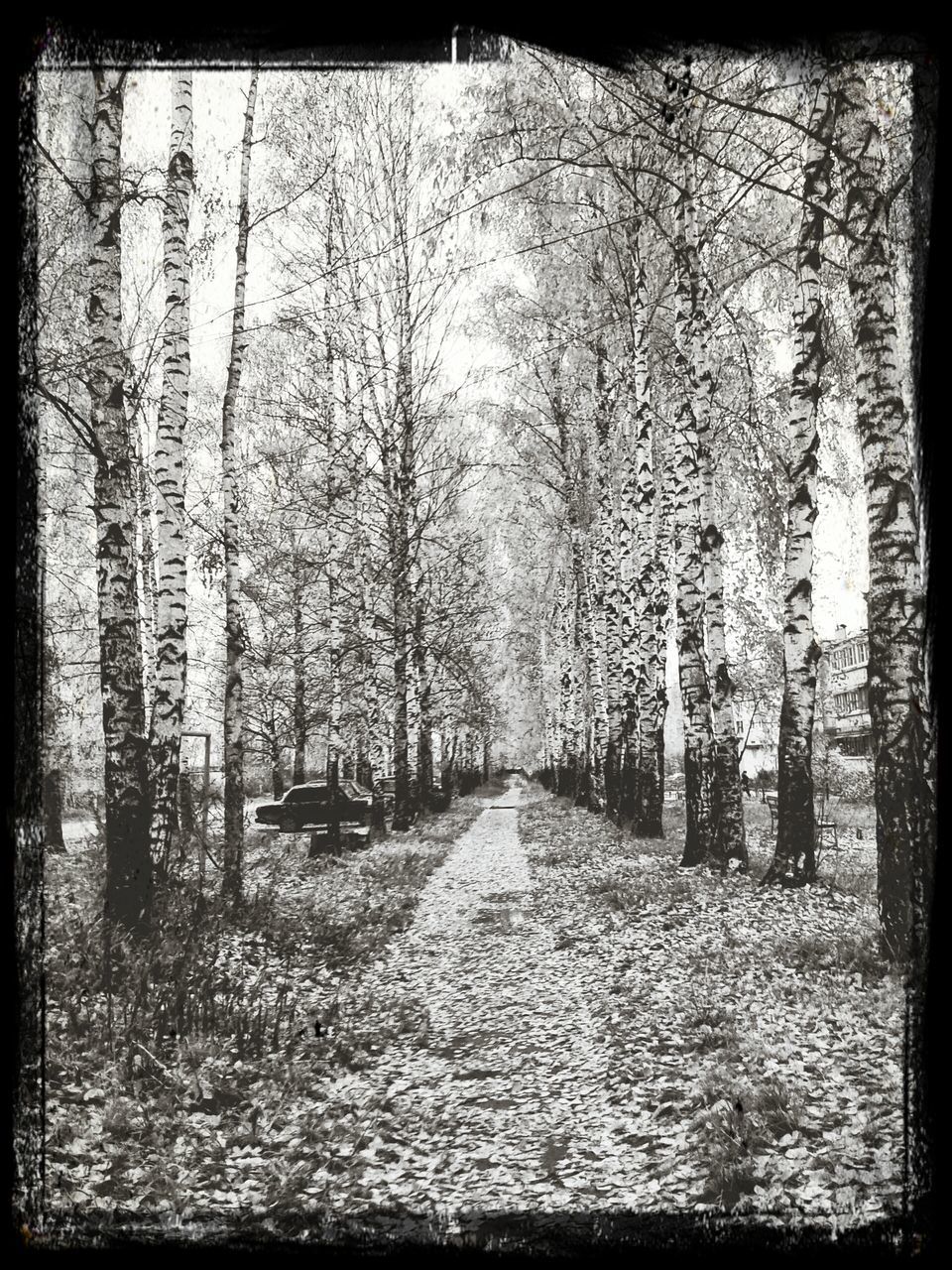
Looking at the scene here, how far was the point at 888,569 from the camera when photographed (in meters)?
2.99

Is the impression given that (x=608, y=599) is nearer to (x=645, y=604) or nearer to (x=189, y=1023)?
(x=645, y=604)

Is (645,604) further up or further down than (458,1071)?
further up

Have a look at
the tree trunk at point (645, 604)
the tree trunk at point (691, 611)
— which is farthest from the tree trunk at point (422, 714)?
the tree trunk at point (645, 604)

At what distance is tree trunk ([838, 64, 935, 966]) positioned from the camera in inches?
105

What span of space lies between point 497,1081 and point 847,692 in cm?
271

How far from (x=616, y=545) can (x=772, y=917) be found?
28.5 ft

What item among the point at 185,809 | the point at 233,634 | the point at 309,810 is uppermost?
the point at 233,634

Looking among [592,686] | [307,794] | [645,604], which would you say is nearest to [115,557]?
[307,794]

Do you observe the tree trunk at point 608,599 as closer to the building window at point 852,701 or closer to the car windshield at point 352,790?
the car windshield at point 352,790

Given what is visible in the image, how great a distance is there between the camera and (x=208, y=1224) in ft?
8.09

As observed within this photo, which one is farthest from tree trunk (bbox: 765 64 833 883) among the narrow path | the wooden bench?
the narrow path

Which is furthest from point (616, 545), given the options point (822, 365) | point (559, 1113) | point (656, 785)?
point (559, 1113)

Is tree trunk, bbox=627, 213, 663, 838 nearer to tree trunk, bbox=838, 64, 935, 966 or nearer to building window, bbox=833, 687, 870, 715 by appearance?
tree trunk, bbox=838, 64, 935, 966

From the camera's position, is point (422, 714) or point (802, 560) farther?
point (422, 714)
